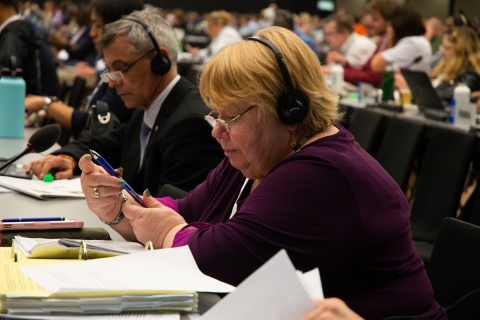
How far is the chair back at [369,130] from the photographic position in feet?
13.1

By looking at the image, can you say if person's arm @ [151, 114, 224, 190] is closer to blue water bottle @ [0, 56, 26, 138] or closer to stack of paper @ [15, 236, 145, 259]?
stack of paper @ [15, 236, 145, 259]

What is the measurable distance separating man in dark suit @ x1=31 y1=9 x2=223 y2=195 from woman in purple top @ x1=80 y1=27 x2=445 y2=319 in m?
0.80

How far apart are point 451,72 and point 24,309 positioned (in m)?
4.97

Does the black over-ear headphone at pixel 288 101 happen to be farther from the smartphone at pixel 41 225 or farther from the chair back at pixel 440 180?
the chair back at pixel 440 180

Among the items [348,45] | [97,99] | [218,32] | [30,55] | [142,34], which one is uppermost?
[142,34]

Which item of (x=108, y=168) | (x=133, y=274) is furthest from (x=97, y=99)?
(x=133, y=274)

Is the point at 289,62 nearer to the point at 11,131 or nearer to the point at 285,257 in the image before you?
the point at 285,257

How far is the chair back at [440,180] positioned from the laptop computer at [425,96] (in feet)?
4.67

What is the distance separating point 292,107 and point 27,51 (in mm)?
3312

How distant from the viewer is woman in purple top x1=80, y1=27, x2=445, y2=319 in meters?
1.35

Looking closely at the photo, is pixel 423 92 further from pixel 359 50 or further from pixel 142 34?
pixel 359 50

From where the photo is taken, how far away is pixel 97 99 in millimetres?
3664

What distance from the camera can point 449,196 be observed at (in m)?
3.22

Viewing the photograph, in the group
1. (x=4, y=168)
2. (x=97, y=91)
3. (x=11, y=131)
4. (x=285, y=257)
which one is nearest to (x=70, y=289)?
(x=285, y=257)
